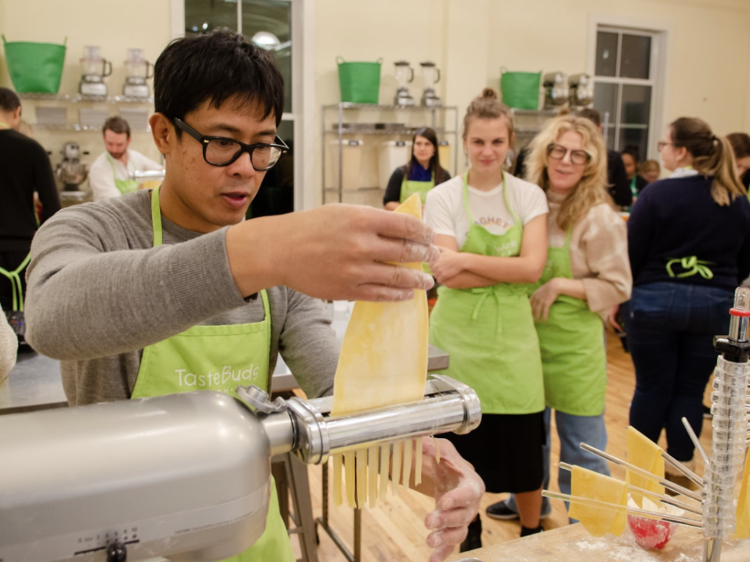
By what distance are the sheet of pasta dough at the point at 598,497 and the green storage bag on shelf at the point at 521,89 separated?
569cm

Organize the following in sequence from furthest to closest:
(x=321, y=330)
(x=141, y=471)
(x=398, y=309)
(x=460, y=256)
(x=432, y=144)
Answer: (x=432, y=144)
(x=460, y=256)
(x=321, y=330)
(x=398, y=309)
(x=141, y=471)

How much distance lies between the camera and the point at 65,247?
0.77m

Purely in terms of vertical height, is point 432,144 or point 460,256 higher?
point 432,144

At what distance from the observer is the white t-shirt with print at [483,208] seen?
2217 millimetres

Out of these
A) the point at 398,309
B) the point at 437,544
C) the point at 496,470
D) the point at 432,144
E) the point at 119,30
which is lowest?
the point at 496,470

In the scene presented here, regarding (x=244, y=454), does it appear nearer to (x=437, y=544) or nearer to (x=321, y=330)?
(x=437, y=544)

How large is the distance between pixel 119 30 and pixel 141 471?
532 cm

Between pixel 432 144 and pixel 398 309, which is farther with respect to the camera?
pixel 432 144

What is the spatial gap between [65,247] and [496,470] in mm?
1820

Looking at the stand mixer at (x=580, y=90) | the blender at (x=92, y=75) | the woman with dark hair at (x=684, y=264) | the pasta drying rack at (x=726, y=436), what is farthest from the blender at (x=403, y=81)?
the pasta drying rack at (x=726, y=436)

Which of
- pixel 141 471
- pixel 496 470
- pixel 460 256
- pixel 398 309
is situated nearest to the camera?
pixel 141 471

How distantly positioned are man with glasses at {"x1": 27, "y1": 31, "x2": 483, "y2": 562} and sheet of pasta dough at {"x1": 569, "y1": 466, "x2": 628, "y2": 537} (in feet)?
0.66

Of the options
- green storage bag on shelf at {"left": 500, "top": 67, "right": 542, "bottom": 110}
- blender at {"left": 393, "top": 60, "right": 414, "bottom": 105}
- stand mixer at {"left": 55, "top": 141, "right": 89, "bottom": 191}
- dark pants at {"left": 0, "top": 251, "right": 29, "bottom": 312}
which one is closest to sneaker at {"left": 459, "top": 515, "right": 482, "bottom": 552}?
dark pants at {"left": 0, "top": 251, "right": 29, "bottom": 312}

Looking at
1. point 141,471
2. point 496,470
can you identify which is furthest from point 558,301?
point 141,471
